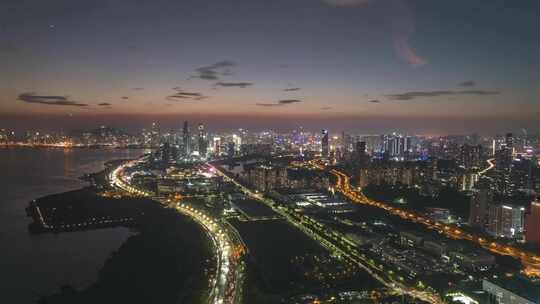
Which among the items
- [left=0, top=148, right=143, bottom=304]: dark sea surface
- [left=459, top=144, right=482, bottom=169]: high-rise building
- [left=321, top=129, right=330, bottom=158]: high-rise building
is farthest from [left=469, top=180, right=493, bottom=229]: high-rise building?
[left=321, top=129, right=330, bottom=158]: high-rise building

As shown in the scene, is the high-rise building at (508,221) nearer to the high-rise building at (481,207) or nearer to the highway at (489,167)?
the high-rise building at (481,207)

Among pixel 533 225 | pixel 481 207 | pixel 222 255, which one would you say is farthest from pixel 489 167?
pixel 222 255

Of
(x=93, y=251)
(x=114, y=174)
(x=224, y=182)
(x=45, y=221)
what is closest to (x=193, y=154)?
(x=114, y=174)

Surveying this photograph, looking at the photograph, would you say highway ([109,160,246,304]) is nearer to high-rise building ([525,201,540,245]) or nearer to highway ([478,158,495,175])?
high-rise building ([525,201,540,245])

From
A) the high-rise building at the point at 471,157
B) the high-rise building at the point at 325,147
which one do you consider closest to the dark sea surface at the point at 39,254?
the high-rise building at the point at 471,157

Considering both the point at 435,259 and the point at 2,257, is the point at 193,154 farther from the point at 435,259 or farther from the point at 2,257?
the point at 435,259

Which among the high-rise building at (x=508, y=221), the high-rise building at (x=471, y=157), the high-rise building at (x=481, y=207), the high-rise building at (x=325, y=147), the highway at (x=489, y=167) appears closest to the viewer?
the high-rise building at (x=508, y=221)
